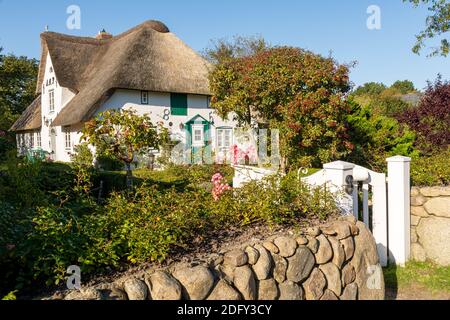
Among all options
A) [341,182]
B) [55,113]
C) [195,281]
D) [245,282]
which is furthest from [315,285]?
[55,113]

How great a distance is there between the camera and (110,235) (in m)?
3.22

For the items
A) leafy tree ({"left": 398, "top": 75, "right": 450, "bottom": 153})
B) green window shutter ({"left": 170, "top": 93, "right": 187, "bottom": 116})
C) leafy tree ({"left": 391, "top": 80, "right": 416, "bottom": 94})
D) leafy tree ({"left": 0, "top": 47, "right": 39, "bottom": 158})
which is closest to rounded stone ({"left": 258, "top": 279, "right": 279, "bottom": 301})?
leafy tree ({"left": 398, "top": 75, "right": 450, "bottom": 153})

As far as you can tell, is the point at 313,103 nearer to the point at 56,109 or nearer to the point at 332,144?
the point at 332,144

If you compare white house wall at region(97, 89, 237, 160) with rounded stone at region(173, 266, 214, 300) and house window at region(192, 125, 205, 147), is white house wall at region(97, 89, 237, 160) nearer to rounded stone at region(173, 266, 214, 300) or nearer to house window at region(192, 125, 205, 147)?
house window at region(192, 125, 205, 147)

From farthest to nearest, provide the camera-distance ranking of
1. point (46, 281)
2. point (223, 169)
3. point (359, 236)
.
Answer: point (223, 169)
point (359, 236)
point (46, 281)

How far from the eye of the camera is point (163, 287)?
266 centimetres

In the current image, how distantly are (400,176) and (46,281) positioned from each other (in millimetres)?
4288

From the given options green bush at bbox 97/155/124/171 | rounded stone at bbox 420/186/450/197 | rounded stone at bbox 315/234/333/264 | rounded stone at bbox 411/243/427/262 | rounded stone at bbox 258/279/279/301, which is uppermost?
green bush at bbox 97/155/124/171

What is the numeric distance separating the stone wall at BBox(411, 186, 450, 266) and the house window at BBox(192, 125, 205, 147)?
12.9 m

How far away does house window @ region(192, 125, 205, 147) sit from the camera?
1766 cm

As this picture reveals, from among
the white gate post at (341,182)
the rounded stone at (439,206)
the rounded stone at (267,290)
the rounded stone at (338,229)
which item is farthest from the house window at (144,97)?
the rounded stone at (267,290)

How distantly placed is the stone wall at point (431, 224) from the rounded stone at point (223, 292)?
3.44 m

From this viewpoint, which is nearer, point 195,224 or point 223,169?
point 195,224
